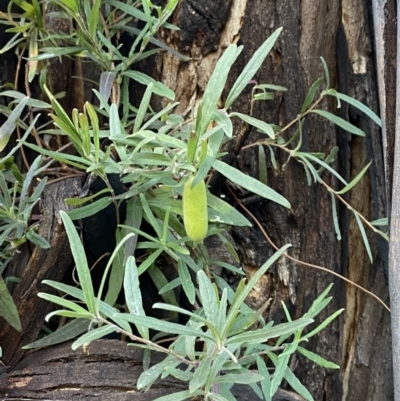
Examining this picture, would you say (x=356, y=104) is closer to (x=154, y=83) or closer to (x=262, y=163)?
(x=262, y=163)

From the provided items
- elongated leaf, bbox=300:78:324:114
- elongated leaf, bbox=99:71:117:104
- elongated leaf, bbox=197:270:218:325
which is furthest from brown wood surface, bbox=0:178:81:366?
elongated leaf, bbox=300:78:324:114

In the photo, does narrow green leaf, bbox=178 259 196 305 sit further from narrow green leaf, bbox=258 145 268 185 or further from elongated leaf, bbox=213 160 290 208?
narrow green leaf, bbox=258 145 268 185

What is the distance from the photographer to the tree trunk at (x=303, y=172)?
80 cm

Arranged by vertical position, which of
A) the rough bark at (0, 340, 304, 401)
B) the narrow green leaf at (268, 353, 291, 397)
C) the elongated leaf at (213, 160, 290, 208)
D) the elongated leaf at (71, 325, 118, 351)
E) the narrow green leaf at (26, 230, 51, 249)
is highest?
the elongated leaf at (213, 160, 290, 208)

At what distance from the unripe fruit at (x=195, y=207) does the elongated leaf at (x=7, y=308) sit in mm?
260

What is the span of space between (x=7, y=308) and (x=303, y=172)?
50 cm

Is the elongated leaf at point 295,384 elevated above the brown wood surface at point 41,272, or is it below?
below

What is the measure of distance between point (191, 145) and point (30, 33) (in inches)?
16.8

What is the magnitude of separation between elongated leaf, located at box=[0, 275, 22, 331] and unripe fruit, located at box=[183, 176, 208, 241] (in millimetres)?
260

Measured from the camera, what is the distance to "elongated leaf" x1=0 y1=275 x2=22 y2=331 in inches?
23.7

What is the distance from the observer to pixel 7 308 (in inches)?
23.7

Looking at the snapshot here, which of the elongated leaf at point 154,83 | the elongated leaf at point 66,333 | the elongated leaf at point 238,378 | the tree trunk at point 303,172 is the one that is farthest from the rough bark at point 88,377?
the elongated leaf at point 154,83

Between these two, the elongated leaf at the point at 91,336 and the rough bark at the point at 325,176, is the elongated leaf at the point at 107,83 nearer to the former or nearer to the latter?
the rough bark at the point at 325,176

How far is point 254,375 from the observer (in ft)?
1.59
